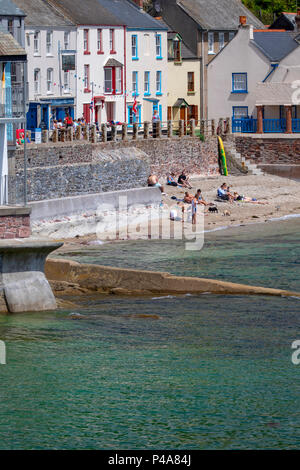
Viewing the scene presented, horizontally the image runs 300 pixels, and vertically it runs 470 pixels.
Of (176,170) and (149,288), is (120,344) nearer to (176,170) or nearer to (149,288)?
(149,288)

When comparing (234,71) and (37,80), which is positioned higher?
(234,71)

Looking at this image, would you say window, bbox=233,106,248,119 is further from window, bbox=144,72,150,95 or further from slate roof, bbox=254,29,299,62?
window, bbox=144,72,150,95

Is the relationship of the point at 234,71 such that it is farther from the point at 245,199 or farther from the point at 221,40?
the point at 245,199

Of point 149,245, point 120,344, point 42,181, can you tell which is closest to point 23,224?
point 120,344

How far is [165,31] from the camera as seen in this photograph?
77812 millimetres

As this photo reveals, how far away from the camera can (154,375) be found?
22188 mm

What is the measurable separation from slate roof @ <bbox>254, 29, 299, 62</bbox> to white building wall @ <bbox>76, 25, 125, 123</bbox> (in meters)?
10.4

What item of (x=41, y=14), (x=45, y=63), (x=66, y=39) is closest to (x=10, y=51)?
(x=45, y=63)

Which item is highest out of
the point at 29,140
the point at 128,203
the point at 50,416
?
the point at 29,140

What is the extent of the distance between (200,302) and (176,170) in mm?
30403

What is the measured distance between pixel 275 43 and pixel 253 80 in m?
3.28

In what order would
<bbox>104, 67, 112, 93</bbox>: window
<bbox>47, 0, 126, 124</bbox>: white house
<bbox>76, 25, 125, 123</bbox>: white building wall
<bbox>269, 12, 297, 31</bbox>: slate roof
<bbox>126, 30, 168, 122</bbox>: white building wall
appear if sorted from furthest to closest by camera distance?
<bbox>269, 12, 297, 31</bbox>: slate roof, <bbox>126, 30, 168, 122</bbox>: white building wall, <bbox>104, 67, 112, 93</bbox>: window, <bbox>76, 25, 125, 123</bbox>: white building wall, <bbox>47, 0, 126, 124</bbox>: white house

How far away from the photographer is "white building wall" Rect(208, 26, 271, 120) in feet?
229

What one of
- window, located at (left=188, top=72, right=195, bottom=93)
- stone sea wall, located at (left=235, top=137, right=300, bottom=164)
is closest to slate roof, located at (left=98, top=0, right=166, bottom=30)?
window, located at (left=188, top=72, right=195, bottom=93)
